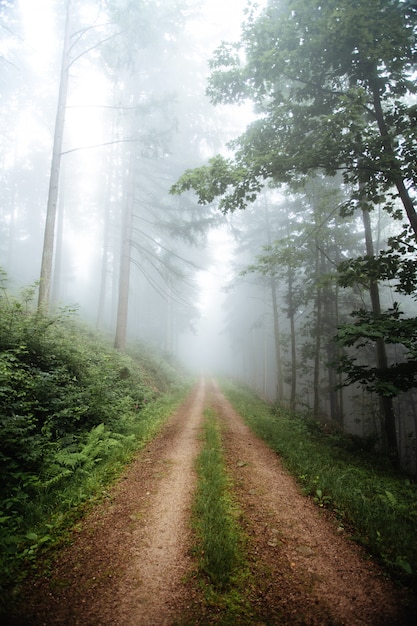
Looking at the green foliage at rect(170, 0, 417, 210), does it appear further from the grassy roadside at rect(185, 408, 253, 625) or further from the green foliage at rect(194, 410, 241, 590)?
the grassy roadside at rect(185, 408, 253, 625)

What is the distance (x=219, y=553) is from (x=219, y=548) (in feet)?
0.45

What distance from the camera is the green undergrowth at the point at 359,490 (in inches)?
137

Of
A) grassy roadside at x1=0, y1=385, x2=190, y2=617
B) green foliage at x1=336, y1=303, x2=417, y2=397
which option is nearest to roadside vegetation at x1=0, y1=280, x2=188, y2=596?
grassy roadside at x1=0, y1=385, x2=190, y2=617

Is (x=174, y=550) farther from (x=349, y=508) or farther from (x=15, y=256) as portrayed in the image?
(x=15, y=256)

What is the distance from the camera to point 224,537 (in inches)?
141

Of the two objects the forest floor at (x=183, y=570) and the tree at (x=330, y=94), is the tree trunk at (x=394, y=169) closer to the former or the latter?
the tree at (x=330, y=94)

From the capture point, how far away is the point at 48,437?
17.4ft

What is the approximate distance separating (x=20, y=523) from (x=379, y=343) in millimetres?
10484

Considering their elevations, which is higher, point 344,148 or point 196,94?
point 196,94

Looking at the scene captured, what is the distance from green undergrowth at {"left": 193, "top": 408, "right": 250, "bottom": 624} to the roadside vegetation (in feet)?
6.02

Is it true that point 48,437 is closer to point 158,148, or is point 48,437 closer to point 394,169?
point 394,169

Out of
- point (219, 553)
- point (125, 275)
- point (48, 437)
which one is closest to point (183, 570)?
point (219, 553)

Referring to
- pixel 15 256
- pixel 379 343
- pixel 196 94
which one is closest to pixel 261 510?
pixel 379 343

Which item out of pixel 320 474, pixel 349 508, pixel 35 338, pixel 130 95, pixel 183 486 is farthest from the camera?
pixel 130 95
